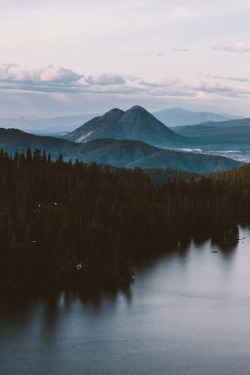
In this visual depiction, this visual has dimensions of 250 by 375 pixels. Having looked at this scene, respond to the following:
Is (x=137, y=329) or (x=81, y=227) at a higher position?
(x=81, y=227)

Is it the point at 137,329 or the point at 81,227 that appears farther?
the point at 81,227

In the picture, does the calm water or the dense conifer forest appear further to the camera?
the dense conifer forest

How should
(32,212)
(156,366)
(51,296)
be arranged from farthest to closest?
(32,212) < (51,296) < (156,366)

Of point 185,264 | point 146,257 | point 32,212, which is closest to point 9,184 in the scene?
point 32,212

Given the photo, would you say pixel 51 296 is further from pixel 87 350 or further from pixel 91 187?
pixel 91 187

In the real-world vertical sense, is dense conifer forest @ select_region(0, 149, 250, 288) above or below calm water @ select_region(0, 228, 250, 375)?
above
